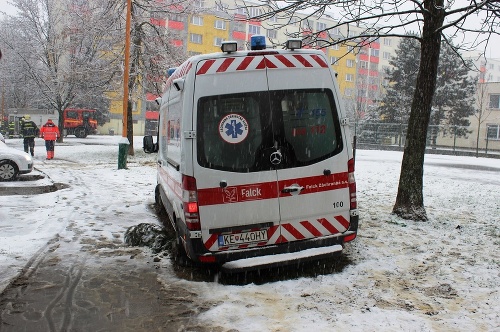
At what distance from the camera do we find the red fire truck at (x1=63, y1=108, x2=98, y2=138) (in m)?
39.6

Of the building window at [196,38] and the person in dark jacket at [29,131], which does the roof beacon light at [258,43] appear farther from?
the building window at [196,38]

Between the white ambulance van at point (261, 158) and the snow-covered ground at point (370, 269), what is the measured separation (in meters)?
0.46

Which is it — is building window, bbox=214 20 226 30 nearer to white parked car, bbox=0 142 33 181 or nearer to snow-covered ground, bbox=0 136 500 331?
white parked car, bbox=0 142 33 181

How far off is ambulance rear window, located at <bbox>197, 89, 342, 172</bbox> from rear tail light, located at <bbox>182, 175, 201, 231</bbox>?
0.24 meters

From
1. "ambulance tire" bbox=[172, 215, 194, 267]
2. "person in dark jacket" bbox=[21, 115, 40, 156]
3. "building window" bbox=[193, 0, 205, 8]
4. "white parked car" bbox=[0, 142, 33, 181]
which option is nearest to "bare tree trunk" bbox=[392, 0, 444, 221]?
"ambulance tire" bbox=[172, 215, 194, 267]

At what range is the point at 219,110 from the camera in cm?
461

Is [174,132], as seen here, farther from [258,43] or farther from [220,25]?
[220,25]

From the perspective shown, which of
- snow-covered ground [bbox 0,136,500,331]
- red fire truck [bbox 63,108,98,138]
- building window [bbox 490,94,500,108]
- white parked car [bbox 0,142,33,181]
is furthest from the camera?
building window [bbox 490,94,500,108]

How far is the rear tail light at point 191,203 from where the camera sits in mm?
4496

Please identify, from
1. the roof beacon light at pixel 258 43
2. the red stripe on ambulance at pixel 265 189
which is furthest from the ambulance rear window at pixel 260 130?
the roof beacon light at pixel 258 43

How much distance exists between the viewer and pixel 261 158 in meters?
4.64

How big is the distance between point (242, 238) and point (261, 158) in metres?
0.85

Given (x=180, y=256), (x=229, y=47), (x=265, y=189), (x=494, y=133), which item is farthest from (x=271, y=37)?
(x=494, y=133)

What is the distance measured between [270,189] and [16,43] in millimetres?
34582
